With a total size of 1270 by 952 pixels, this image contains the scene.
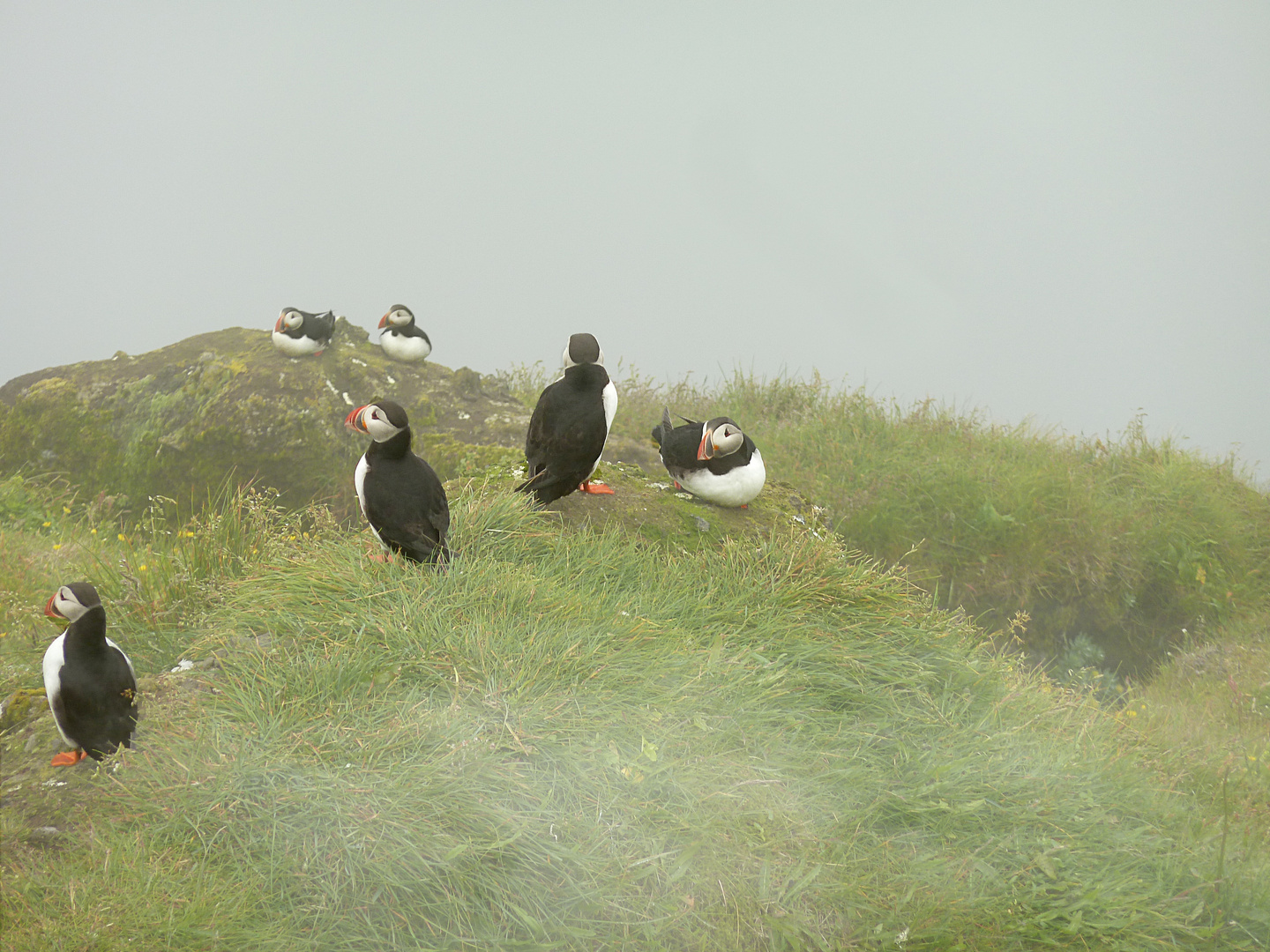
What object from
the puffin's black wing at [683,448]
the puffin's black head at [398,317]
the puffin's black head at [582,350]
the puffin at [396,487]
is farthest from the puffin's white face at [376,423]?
the puffin's black head at [398,317]

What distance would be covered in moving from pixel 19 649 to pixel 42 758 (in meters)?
1.68

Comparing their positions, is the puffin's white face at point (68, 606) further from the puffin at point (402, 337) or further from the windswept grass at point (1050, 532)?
the windswept grass at point (1050, 532)

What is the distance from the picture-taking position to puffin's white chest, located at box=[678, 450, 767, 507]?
6.27 meters

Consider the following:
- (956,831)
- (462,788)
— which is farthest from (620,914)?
(956,831)

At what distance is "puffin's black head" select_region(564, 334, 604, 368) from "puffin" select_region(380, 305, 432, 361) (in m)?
5.05

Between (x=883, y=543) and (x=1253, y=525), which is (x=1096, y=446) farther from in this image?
(x=883, y=543)

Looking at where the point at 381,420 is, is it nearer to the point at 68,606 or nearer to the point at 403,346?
the point at 68,606

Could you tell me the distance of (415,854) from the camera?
3.40 meters

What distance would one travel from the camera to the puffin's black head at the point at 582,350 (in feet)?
18.3

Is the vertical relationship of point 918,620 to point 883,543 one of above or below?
above

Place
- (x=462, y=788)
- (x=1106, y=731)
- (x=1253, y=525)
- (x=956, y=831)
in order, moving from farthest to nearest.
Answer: (x=1253, y=525) → (x=1106, y=731) → (x=956, y=831) → (x=462, y=788)

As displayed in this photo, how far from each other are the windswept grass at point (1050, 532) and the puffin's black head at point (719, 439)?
150 inches

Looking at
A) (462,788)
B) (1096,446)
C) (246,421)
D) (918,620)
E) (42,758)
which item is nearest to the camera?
(462,788)

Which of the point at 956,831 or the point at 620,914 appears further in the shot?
the point at 956,831
